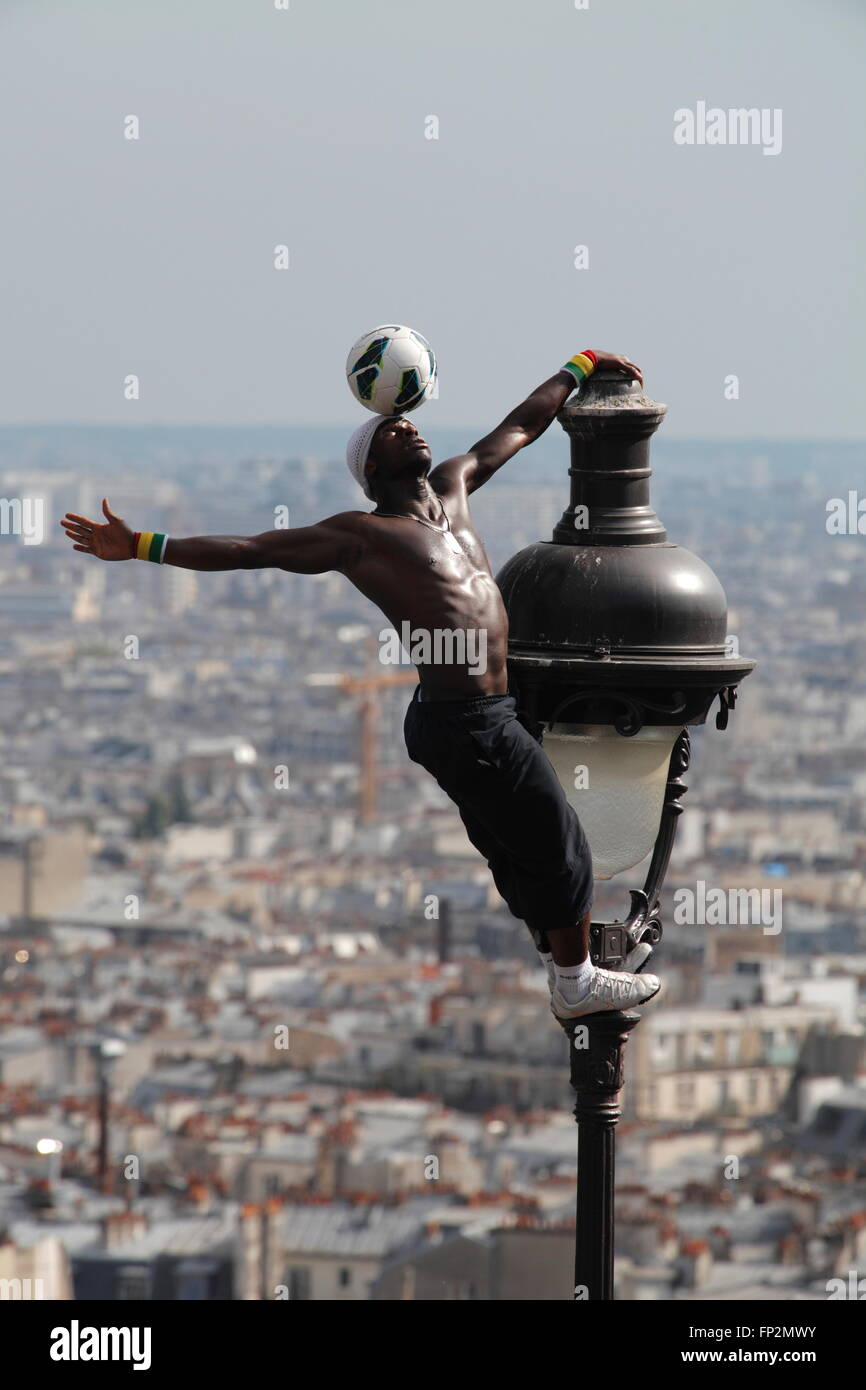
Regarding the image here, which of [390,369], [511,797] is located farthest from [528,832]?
[390,369]

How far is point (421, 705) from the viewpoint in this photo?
12.8 feet

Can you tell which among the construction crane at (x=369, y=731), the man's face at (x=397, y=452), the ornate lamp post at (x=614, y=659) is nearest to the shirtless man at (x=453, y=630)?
the man's face at (x=397, y=452)

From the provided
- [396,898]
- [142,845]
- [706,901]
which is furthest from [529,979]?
[706,901]

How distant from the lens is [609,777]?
4.09m

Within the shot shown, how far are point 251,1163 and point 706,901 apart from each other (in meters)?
34.6

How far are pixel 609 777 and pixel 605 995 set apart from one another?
0.33 meters

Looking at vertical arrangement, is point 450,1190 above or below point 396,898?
below

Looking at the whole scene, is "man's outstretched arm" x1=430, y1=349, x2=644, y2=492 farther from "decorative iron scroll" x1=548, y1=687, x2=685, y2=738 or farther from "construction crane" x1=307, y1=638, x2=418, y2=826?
"construction crane" x1=307, y1=638, x2=418, y2=826

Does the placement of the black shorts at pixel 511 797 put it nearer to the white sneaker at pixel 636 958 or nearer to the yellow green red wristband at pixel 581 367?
the white sneaker at pixel 636 958

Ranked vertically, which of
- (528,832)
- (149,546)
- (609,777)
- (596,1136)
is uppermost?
(149,546)

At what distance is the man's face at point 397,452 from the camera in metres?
3.89

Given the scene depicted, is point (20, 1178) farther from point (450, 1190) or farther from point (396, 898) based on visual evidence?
point (396, 898)

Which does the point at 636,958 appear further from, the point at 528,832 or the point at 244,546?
the point at 244,546


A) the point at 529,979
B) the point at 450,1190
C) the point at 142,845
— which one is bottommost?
the point at 450,1190
